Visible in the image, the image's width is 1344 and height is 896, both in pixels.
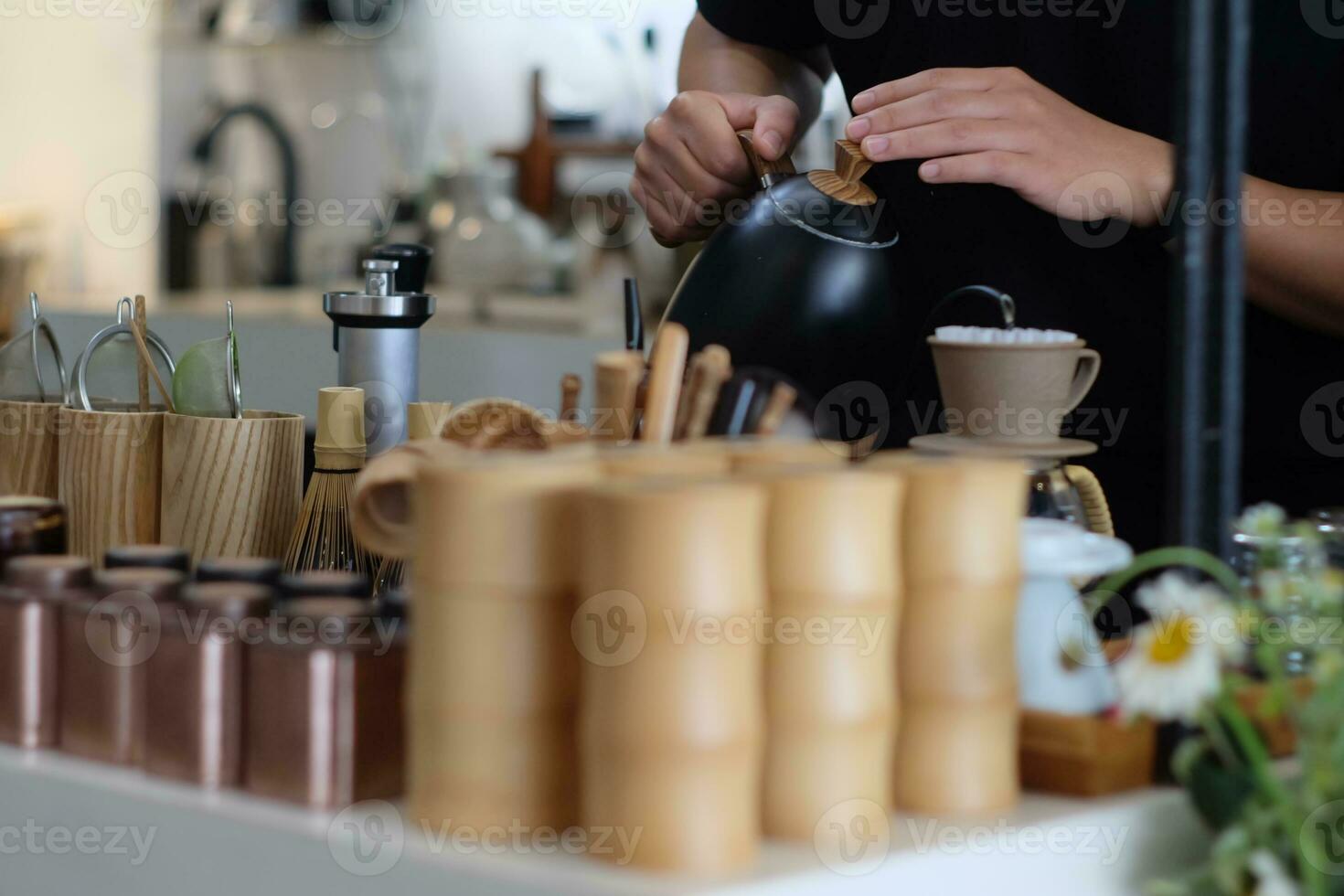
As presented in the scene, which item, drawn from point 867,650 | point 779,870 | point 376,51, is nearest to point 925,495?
point 867,650

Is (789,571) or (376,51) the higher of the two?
(376,51)

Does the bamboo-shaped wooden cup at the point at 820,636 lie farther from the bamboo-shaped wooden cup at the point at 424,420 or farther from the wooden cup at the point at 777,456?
the bamboo-shaped wooden cup at the point at 424,420

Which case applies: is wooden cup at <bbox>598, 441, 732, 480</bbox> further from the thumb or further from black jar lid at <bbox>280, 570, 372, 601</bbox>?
the thumb

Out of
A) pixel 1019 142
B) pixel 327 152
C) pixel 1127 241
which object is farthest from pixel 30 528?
pixel 327 152

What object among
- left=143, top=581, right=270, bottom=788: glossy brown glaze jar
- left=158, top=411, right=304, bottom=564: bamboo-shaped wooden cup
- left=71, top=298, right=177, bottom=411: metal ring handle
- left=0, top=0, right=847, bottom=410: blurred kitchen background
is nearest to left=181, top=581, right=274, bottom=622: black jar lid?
left=143, top=581, right=270, bottom=788: glossy brown glaze jar

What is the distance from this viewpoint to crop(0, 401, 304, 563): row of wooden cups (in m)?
1.08

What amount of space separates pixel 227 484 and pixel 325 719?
356mm

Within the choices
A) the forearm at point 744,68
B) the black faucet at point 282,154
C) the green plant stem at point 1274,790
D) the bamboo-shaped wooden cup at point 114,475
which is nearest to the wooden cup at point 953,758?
the green plant stem at point 1274,790

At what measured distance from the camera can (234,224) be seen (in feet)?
13.7

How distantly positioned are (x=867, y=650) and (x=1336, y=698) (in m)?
0.20

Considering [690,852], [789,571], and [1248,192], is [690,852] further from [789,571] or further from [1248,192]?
[1248,192]

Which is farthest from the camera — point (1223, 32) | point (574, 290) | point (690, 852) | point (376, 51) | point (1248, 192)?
point (376, 51)

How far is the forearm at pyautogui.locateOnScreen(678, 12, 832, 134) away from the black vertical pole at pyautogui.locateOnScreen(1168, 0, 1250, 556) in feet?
2.95

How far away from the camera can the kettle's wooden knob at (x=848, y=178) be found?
1155 mm
